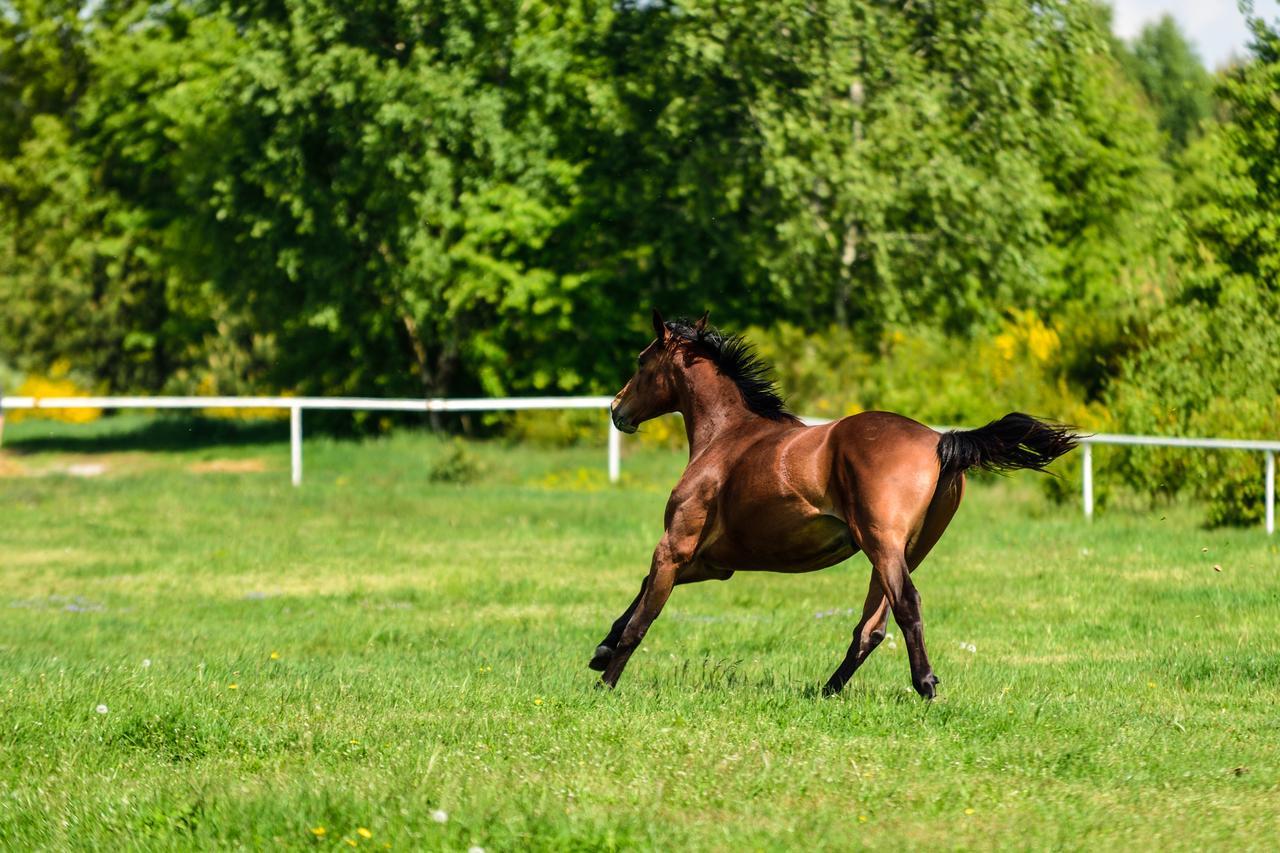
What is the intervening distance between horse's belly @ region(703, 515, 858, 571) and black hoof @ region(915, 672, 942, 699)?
740 millimetres

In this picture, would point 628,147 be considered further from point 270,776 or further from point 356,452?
point 270,776

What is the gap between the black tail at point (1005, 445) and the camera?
330 inches

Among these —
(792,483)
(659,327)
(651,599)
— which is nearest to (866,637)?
(792,483)

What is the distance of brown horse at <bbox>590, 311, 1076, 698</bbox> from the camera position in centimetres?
838

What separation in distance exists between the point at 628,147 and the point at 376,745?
84.5 feet

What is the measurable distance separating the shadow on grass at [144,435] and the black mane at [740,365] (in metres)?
23.9

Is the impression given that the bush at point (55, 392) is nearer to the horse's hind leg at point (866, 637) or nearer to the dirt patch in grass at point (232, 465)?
the dirt patch in grass at point (232, 465)

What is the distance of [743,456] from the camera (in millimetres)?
9125

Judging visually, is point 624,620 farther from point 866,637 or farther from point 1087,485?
point 1087,485

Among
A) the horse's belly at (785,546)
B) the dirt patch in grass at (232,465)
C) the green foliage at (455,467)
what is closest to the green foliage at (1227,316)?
the green foliage at (455,467)

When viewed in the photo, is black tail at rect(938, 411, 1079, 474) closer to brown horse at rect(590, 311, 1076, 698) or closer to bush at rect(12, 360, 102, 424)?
brown horse at rect(590, 311, 1076, 698)

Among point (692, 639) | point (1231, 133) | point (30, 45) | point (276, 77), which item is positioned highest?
point (30, 45)

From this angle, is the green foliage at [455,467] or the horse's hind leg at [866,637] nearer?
the horse's hind leg at [866,637]

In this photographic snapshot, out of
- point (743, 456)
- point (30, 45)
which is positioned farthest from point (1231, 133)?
point (30, 45)
